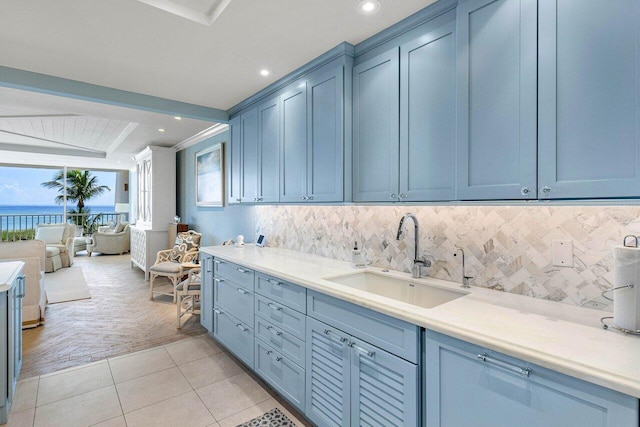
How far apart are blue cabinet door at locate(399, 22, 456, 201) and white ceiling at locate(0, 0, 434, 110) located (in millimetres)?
254

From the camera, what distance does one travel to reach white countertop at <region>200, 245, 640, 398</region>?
0.96 meters

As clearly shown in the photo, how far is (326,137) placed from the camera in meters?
2.40

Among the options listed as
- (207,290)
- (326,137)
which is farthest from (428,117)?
(207,290)

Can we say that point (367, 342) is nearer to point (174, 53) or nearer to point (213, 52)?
point (213, 52)

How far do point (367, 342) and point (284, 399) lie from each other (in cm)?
117

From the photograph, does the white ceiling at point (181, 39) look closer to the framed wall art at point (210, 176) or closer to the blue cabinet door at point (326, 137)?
the blue cabinet door at point (326, 137)

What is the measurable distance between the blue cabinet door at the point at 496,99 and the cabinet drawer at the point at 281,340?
1.39m

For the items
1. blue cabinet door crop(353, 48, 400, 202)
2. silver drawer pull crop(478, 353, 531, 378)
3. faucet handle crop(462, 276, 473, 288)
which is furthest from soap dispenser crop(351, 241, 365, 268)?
silver drawer pull crop(478, 353, 531, 378)

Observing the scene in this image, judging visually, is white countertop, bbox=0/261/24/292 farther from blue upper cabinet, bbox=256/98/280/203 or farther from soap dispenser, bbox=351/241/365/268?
soap dispenser, bbox=351/241/365/268

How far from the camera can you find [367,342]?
1.63 meters

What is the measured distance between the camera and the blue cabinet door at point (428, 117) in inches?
67.2

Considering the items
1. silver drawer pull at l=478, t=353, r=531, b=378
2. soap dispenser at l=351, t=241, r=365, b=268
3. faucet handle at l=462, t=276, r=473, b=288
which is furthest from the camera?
soap dispenser at l=351, t=241, r=365, b=268

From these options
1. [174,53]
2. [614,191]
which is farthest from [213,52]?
[614,191]

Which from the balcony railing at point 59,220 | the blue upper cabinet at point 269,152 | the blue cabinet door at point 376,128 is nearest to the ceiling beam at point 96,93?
the blue upper cabinet at point 269,152
